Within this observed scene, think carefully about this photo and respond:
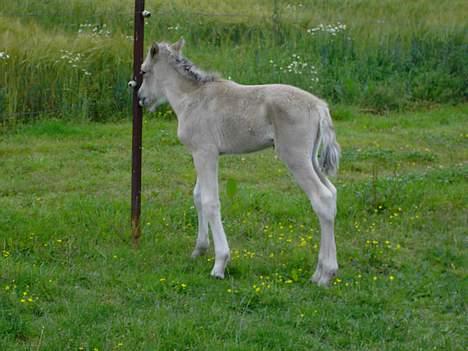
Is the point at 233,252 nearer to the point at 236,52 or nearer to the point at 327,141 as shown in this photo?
the point at 327,141

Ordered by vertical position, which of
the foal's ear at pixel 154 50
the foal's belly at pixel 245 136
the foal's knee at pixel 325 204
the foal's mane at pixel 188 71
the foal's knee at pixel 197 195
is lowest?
the foal's knee at pixel 197 195

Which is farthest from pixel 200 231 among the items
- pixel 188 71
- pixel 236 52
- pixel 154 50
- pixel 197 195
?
pixel 236 52

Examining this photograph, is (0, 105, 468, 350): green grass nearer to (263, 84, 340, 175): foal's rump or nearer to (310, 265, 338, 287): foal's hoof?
(310, 265, 338, 287): foal's hoof

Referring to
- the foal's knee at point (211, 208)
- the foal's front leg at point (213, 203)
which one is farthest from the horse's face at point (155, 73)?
the foal's knee at point (211, 208)

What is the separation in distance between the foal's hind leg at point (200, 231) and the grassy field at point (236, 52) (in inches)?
220

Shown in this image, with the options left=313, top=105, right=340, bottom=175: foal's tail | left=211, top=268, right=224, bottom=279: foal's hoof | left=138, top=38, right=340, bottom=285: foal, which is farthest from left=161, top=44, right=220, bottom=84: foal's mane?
left=211, top=268, right=224, bottom=279: foal's hoof

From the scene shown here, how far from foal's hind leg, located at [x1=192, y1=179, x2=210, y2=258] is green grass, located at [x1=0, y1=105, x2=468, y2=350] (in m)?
0.11

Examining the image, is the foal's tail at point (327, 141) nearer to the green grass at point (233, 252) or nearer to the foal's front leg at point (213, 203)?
the foal's front leg at point (213, 203)

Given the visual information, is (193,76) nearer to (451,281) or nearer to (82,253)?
(82,253)

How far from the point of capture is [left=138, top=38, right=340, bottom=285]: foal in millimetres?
7285

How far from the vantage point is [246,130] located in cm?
747

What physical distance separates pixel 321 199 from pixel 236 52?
8938mm

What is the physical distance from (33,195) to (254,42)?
24.7 feet

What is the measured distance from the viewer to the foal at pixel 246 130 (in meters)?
7.29
